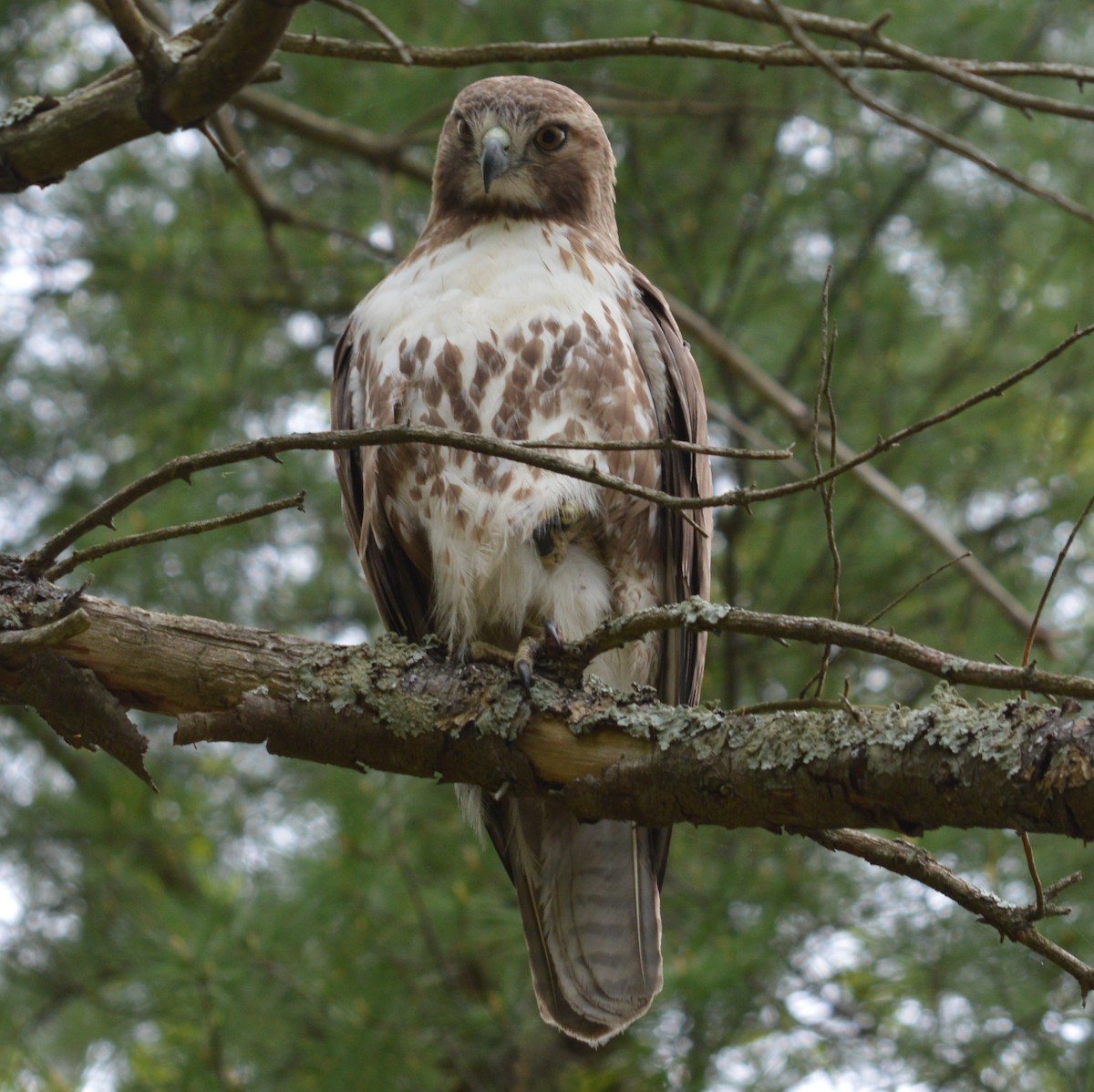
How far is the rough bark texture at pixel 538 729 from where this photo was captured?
206cm

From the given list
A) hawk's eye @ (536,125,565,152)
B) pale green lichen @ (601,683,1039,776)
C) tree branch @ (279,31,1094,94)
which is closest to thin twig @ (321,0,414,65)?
tree branch @ (279,31,1094,94)

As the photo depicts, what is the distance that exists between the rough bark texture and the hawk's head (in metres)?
1.41

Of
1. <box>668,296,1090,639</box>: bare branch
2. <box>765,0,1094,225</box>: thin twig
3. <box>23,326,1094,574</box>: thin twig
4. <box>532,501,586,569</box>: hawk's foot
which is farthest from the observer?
<box>668,296,1090,639</box>: bare branch

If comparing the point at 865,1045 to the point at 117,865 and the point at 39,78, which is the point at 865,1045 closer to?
the point at 117,865

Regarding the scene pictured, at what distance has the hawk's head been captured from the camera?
3680 mm

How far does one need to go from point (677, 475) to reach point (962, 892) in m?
1.58

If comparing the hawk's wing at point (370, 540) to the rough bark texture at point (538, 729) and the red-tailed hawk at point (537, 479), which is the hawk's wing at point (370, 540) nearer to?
the red-tailed hawk at point (537, 479)

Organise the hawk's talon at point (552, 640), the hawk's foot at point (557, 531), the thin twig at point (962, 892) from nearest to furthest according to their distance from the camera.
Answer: the thin twig at point (962, 892)
the hawk's talon at point (552, 640)
the hawk's foot at point (557, 531)

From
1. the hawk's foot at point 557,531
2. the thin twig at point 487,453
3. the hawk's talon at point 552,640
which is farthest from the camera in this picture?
the hawk's foot at point 557,531

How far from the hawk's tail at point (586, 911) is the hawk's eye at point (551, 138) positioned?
1.78 metres

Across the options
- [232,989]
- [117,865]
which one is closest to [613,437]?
[232,989]

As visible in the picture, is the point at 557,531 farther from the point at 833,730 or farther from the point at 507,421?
the point at 833,730

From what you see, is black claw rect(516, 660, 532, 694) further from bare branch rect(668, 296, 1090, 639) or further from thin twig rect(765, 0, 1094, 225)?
bare branch rect(668, 296, 1090, 639)

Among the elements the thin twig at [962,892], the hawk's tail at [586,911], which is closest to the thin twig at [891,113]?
the thin twig at [962,892]
